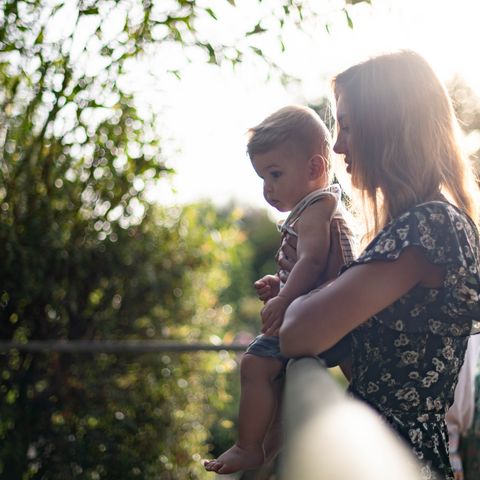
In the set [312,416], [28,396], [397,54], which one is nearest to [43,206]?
[28,396]

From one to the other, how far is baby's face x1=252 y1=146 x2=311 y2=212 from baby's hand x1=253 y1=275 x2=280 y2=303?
0.64 feet

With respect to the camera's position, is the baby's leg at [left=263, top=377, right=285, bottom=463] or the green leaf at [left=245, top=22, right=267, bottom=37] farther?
the green leaf at [left=245, top=22, right=267, bottom=37]

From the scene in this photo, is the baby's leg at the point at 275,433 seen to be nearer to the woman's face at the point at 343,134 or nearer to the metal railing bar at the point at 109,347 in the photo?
the woman's face at the point at 343,134

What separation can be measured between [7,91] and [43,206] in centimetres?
55

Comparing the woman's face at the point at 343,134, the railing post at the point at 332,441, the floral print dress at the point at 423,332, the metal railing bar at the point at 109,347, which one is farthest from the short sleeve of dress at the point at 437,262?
the metal railing bar at the point at 109,347

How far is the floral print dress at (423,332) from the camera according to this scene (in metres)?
1.59

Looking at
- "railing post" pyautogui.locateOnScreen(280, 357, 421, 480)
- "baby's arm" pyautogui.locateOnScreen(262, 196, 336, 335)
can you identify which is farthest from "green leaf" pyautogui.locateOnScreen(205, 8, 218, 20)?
"railing post" pyautogui.locateOnScreen(280, 357, 421, 480)

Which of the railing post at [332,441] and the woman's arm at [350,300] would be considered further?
the woman's arm at [350,300]

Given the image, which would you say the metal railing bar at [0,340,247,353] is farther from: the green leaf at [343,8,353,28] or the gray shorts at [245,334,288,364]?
the gray shorts at [245,334,288,364]

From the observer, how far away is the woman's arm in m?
1.54

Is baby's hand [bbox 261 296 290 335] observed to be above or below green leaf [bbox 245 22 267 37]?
below

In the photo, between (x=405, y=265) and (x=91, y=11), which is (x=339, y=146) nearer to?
(x=405, y=265)

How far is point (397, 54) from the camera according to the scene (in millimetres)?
1774

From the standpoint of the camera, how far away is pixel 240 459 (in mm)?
1994
